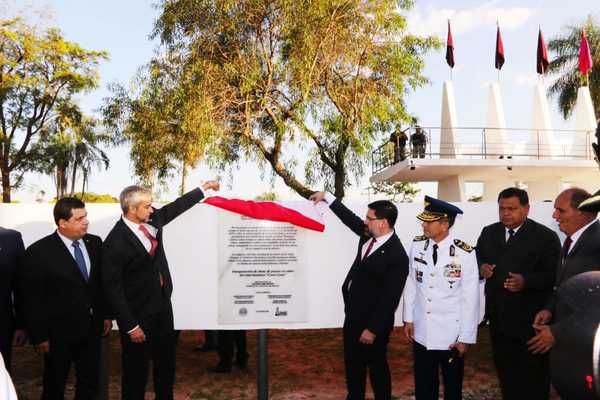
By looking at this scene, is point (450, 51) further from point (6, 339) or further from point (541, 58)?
point (6, 339)

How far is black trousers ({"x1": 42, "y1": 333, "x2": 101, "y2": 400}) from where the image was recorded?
147 inches

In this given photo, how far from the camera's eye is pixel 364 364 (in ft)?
12.9

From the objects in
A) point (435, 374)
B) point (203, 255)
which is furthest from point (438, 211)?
point (203, 255)

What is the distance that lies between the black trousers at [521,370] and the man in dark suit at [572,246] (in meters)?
0.16

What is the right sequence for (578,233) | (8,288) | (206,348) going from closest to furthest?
1. (578,233)
2. (8,288)
3. (206,348)

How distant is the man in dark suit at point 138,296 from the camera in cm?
363

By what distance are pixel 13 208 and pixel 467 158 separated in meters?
18.5

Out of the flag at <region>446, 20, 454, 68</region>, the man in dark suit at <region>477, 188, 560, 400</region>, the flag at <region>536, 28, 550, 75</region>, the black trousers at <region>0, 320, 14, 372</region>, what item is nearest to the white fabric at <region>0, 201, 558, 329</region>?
the black trousers at <region>0, 320, 14, 372</region>

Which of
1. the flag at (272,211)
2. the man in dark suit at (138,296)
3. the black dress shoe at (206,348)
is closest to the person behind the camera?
the man in dark suit at (138,296)

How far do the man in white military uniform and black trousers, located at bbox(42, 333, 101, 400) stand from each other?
2452mm

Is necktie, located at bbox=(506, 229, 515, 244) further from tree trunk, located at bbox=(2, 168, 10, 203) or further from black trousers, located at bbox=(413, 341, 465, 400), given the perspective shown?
tree trunk, located at bbox=(2, 168, 10, 203)

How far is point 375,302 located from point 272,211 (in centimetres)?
121

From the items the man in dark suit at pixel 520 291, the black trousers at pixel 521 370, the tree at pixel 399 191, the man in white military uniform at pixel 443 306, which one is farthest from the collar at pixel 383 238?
the tree at pixel 399 191

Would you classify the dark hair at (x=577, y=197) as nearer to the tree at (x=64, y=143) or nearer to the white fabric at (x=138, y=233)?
the white fabric at (x=138, y=233)
